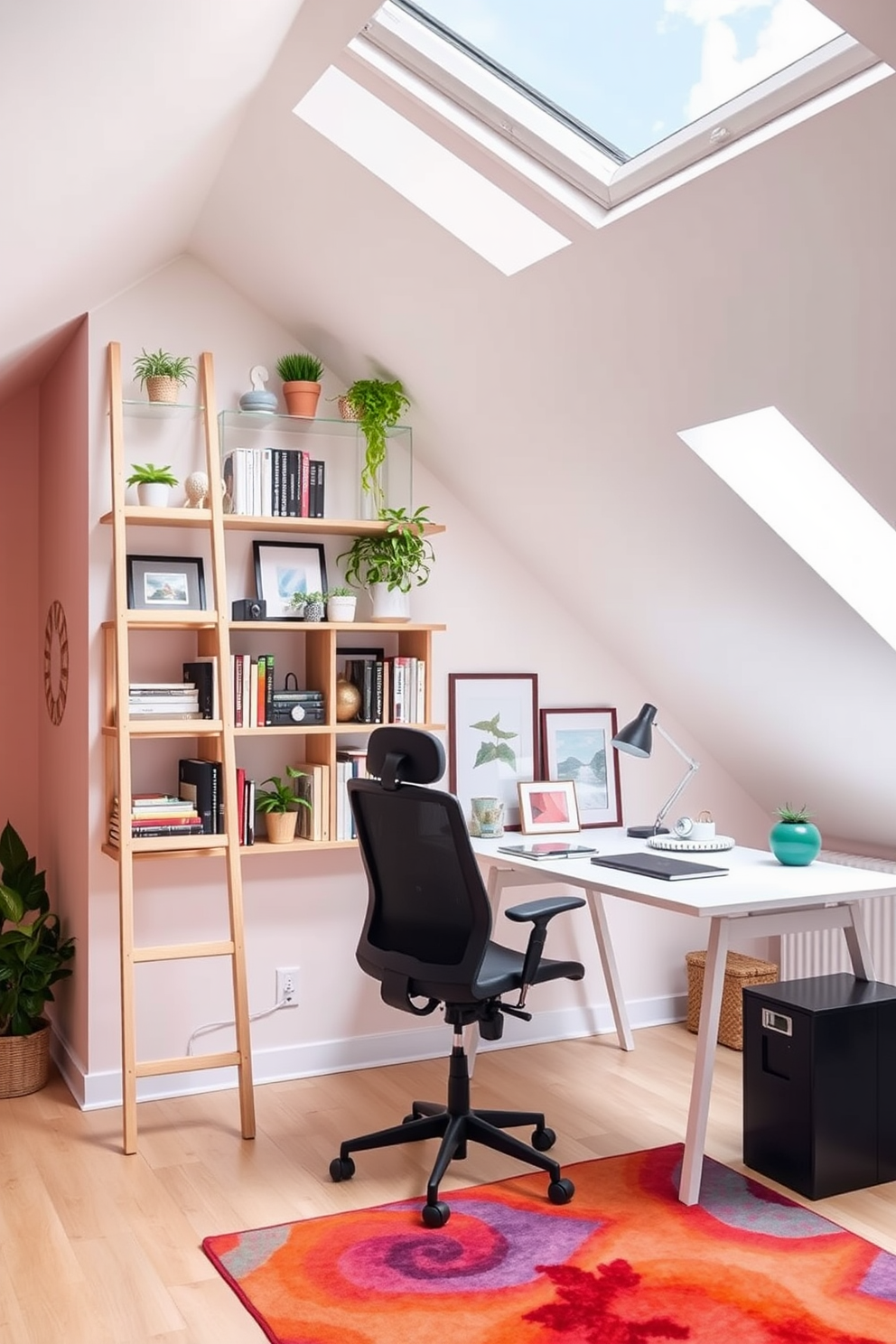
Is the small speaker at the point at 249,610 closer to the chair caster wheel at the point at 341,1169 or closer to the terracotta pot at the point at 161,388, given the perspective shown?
the terracotta pot at the point at 161,388

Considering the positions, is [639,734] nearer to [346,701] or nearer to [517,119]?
[346,701]

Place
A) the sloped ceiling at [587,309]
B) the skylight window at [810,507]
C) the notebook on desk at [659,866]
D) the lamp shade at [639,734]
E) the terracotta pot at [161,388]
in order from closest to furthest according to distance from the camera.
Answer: the sloped ceiling at [587,309]
the skylight window at [810,507]
the notebook on desk at [659,866]
the terracotta pot at [161,388]
the lamp shade at [639,734]

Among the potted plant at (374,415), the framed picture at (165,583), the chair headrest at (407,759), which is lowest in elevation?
the chair headrest at (407,759)

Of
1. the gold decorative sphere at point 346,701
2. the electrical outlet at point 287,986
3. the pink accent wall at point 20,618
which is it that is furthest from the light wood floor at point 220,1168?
the gold decorative sphere at point 346,701

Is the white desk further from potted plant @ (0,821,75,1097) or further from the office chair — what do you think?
potted plant @ (0,821,75,1097)

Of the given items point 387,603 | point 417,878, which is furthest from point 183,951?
point 387,603

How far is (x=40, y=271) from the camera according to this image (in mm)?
3178

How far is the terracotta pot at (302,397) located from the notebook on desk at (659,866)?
1.74 metres

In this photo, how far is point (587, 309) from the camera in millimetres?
3088

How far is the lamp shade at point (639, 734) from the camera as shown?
4.05m

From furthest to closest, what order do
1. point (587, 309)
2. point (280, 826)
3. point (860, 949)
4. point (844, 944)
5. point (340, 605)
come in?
point (844, 944) → point (340, 605) → point (280, 826) → point (860, 949) → point (587, 309)

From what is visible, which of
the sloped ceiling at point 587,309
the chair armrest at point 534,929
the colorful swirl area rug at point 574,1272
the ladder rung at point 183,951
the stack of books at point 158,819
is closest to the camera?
the sloped ceiling at point 587,309

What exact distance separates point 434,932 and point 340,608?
1309 millimetres

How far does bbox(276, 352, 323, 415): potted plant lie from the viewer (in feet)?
13.6
